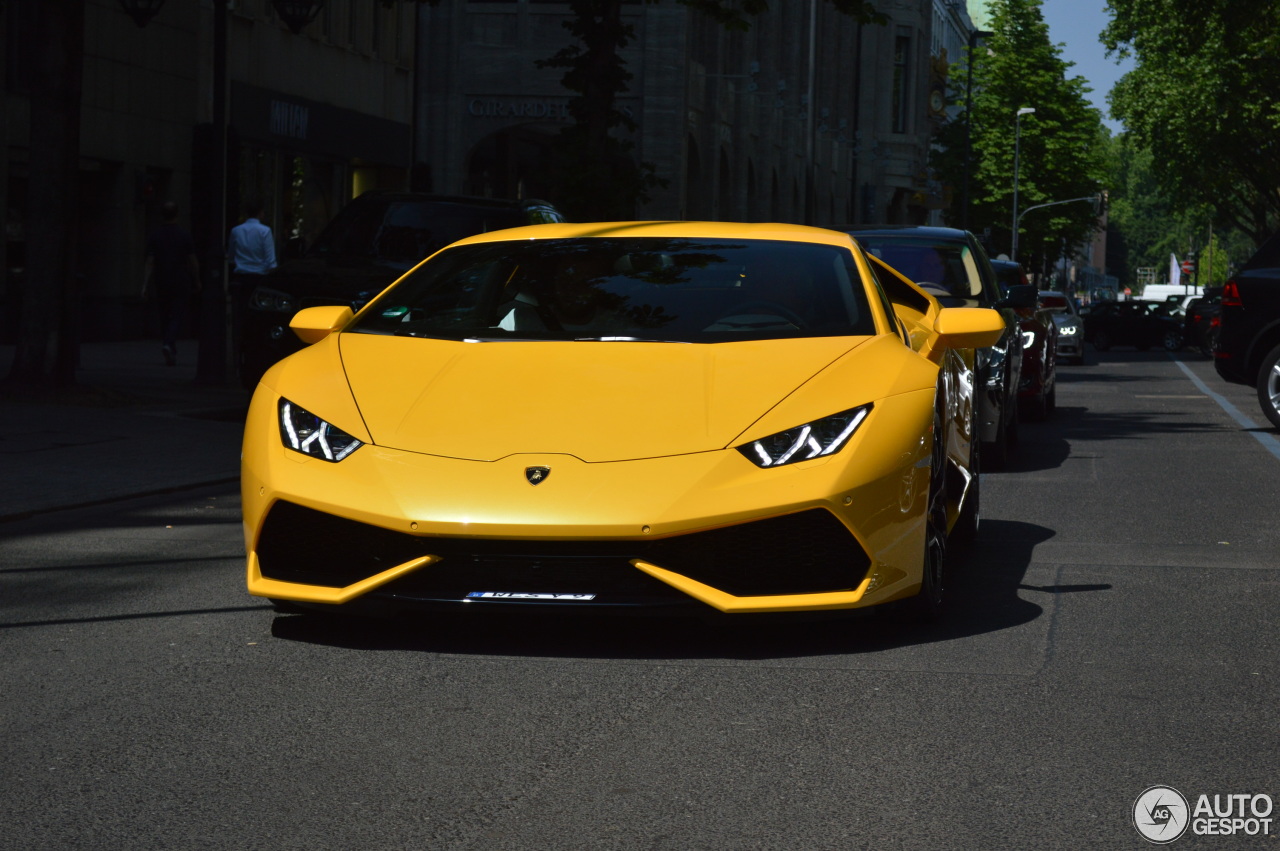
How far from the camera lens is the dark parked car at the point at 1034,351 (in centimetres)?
1578

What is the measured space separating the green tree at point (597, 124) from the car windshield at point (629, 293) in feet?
51.7

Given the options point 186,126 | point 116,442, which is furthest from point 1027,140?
point 116,442

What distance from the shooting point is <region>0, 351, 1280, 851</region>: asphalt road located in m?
3.96

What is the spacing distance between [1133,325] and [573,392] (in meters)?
45.4

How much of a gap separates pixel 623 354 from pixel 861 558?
3.52ft

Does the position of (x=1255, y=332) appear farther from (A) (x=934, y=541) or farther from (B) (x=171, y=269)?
(B) (x=171, y=269)

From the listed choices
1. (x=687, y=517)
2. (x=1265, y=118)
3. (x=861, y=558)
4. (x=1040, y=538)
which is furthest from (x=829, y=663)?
(x=1265, y=118)

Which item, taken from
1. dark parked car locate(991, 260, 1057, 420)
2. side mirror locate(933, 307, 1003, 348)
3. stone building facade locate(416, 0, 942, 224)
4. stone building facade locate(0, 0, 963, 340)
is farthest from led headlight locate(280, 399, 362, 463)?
stone building facade locate(416, 0, 942, 224)

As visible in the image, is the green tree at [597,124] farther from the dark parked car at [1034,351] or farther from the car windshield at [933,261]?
the car windshield at [933,261]

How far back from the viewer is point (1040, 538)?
8719 millimetres

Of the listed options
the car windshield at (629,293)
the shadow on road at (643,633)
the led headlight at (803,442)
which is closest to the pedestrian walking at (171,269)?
the car windshield at (629,293)

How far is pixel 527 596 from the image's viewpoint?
17.9 feet

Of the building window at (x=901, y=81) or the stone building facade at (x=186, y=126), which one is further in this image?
the building window at (x=901, y=81)

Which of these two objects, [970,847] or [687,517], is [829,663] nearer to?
[687,517]
